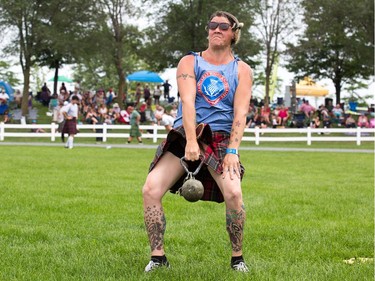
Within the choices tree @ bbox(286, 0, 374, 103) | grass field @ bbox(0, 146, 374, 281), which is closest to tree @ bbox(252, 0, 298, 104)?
tree @ bbox(286, 0, 374, 103)

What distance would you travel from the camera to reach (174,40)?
152ft

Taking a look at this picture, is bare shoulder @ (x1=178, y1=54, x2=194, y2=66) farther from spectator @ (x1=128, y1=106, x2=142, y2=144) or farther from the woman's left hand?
spectator @ (x1=128, y1=106, x2=142, y2=144)

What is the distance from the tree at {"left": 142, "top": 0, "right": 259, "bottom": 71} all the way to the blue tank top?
38.8 meters

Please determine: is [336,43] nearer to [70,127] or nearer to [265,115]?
[265,115]

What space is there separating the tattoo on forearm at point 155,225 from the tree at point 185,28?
3891cm

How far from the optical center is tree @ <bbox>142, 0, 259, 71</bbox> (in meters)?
45.2

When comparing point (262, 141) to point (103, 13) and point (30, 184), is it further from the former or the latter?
point (30, 184)

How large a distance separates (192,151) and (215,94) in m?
0.51

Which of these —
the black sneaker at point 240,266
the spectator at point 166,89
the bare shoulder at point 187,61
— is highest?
the spectator at point 166,89

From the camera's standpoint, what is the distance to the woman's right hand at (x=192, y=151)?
548 cm

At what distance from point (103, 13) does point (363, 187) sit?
112 ft

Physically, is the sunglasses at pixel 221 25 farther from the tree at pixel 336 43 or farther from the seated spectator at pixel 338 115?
the tree at pixel 336 43

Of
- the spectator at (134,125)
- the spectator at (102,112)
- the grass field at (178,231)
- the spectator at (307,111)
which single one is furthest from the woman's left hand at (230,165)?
the spectator at (307,111)

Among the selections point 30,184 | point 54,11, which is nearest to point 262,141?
point 54,11
